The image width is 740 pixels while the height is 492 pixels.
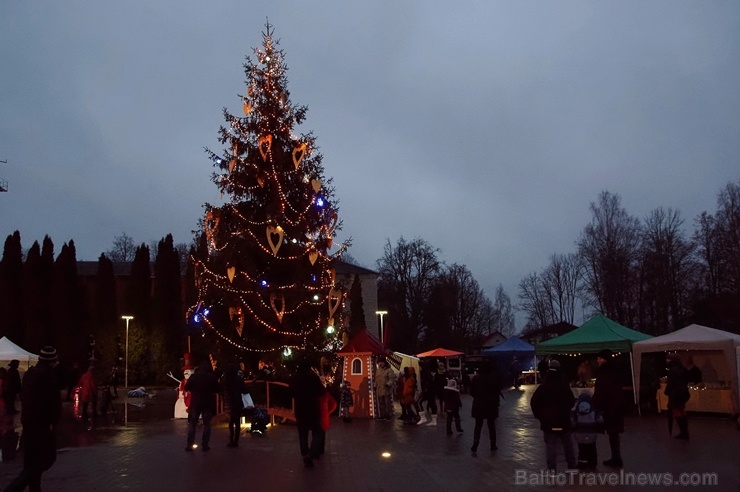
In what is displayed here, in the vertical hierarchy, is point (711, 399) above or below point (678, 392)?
below

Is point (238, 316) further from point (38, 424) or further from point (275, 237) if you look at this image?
point (38, 424)

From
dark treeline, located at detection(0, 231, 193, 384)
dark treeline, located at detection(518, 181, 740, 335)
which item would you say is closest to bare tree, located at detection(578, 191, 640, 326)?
dark treeline, located at detection(518, 181, 740, 335)

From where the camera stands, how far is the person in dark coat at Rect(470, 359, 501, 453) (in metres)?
12.9

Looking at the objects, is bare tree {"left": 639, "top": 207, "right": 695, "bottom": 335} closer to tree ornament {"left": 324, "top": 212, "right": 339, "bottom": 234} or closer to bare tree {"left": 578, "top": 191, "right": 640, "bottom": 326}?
bare tree {"left": 578, "top": 191, "right": 640, "bottom": 326}

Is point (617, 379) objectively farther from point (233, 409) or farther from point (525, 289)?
point (525, 289)

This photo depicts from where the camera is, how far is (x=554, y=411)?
10164 millimetres

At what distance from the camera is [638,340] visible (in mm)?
24625

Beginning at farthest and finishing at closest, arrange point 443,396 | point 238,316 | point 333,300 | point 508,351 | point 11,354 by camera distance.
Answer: point 508,351 < point 11,354 < point 333,300 < point 238,316 < point 443,396

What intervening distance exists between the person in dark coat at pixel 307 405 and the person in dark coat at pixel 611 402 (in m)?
4.13

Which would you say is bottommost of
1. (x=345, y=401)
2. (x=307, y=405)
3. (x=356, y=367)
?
(x=345, y=401)

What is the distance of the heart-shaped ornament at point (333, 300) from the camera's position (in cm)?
2406

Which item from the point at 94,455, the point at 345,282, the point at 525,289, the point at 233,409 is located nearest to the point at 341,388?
the point at 345,282

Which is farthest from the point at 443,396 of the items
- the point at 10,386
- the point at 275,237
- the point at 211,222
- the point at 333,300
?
the point at 10,386

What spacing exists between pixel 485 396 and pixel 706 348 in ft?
37.4
